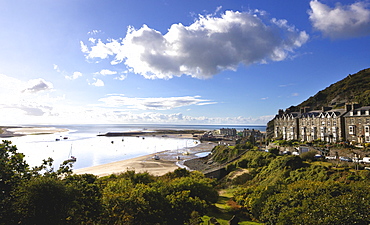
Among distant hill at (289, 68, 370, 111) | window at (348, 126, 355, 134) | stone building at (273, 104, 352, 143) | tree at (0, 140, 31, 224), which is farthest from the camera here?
distant hill at (289, 68, 370, 111)

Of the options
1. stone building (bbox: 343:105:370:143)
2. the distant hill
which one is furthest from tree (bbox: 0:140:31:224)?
the distant hill

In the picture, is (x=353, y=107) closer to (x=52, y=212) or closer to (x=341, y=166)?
(x=341, y=166)

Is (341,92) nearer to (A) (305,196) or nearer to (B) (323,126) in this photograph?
(B) (323,126)

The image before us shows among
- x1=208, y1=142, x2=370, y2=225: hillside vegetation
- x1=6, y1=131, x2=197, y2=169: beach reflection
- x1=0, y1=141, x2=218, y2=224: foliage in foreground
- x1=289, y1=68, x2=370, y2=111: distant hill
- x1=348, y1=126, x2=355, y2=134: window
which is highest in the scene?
x1=289, y1=68, x2=370, y2=111: distant hill

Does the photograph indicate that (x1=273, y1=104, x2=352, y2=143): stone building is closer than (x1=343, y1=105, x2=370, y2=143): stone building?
No

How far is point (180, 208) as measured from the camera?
1520 centimetres

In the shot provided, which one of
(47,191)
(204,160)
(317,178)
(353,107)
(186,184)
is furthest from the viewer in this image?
(204,160)

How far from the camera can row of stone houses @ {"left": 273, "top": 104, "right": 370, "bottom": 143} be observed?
135ft

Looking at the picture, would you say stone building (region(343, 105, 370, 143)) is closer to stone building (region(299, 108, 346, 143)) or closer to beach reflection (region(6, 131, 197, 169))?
stone building (region(299, 108, 346, 143))

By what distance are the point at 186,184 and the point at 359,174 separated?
764 inches

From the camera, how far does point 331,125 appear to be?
4728 cm

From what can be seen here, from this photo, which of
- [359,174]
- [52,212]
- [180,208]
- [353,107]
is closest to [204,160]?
[353,107]

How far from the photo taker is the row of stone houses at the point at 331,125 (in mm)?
41094

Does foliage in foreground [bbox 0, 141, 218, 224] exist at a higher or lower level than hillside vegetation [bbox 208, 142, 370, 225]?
higher
